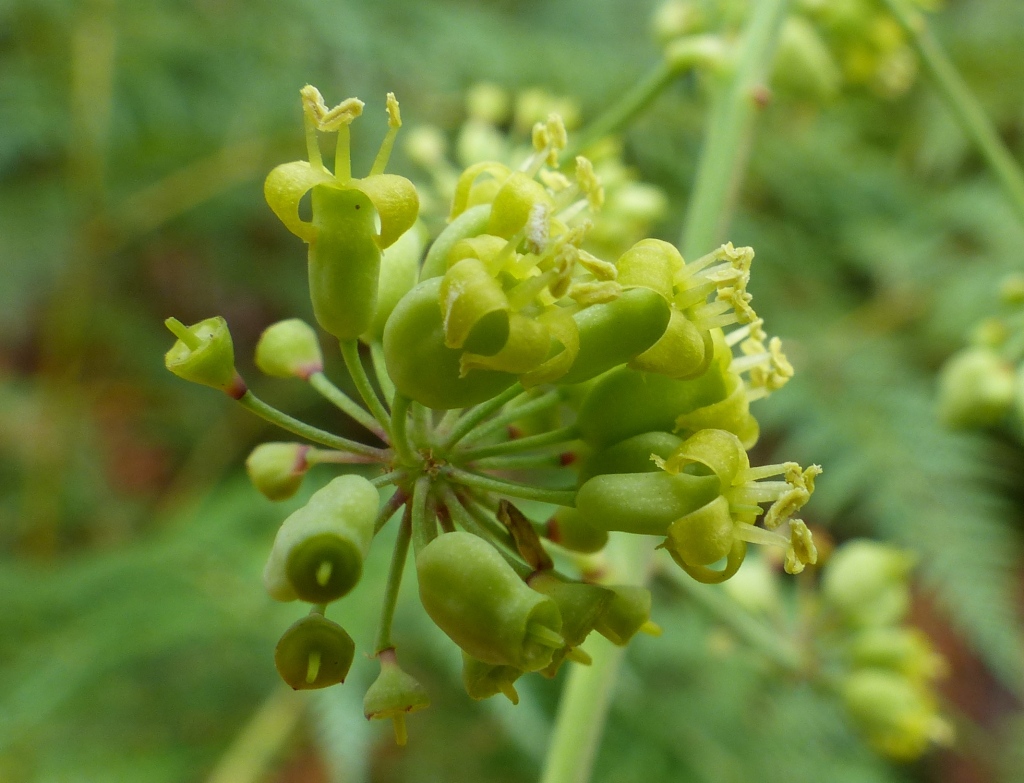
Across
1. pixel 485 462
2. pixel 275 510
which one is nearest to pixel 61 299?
pixel 275 510

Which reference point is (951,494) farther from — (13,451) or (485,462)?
(13,451)

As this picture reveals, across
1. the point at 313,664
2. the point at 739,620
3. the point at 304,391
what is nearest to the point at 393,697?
the point at 313,664

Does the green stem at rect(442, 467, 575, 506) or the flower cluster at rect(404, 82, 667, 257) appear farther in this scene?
the flower cluster at rect(404, 82, 667, 257)

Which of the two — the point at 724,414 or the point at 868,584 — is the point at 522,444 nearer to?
the point at 724,414

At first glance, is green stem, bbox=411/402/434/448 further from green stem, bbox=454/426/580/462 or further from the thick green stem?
the thick green stem

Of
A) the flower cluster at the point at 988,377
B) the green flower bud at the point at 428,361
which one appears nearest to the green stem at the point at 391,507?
the green flower bud at the point at 428,361

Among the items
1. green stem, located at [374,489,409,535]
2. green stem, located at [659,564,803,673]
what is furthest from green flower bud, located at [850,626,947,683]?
green stem, located at [374,489,409,535]

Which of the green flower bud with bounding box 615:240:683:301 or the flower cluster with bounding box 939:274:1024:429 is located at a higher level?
the flower cluster with bounding box 939:274:1024:429

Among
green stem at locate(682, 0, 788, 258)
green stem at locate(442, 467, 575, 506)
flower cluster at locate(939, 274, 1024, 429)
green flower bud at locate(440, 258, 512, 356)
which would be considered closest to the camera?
green flower bud at locate(440, 258, 512, 356)
